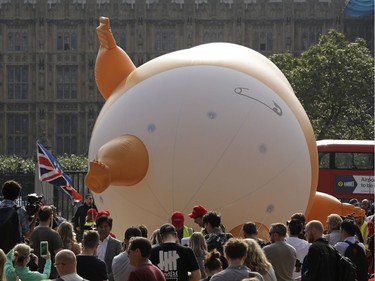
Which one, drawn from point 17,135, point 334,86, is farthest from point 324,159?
point 17,135

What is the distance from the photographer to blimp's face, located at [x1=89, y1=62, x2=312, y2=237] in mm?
16875

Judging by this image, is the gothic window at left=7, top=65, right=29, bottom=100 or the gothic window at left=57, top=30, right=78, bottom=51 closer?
the gothic window at left=7, top=65, right=29, bottom=100

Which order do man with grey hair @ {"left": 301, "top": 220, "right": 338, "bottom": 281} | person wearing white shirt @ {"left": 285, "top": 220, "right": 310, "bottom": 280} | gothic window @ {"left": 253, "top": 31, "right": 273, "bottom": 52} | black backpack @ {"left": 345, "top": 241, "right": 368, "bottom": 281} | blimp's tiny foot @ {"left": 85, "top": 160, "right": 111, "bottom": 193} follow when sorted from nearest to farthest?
1. man with grey hair @ {"left": 301, "top": 220, "right": 338, "bottom": 281}
2. black backpack @ {"left": 345, "top": 241, "right": 368, "bottom": 281}
3. person wearing white shirt @ {"left": 285, "top": 220, "right": 310, "bottom": 280}
4. blimp's tiny foot @ {"left": 85, "top": 160, "right": 111, "bottom": 193}
5. gothic window @ {"left": 253, "top": 31, "right": 273, "bottom": 52}

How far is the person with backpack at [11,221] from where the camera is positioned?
1345 centimetres

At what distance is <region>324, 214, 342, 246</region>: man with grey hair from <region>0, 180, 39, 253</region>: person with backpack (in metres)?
3.51

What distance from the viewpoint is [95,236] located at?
1165 cm

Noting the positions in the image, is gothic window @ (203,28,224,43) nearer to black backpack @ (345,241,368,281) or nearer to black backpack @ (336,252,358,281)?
black backpack @ (345,241,368,281)

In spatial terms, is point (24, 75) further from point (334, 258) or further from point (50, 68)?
point (334, 258)

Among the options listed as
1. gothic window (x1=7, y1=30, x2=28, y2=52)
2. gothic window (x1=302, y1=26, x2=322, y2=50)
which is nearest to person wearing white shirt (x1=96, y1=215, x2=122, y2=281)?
gothic window (x1=302, y1=26, x2=322, y2=50)

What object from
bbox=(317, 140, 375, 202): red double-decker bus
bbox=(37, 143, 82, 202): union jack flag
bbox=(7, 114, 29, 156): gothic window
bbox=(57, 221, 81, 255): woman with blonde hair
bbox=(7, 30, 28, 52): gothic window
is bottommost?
bbox=(7, 114, 29, 156): gothic window

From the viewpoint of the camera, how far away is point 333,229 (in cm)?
Result: 1445

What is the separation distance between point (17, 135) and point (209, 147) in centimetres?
5934

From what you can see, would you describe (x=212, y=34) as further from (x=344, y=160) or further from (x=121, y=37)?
(x=344, y=160)

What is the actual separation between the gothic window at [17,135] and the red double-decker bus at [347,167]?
38675mm
